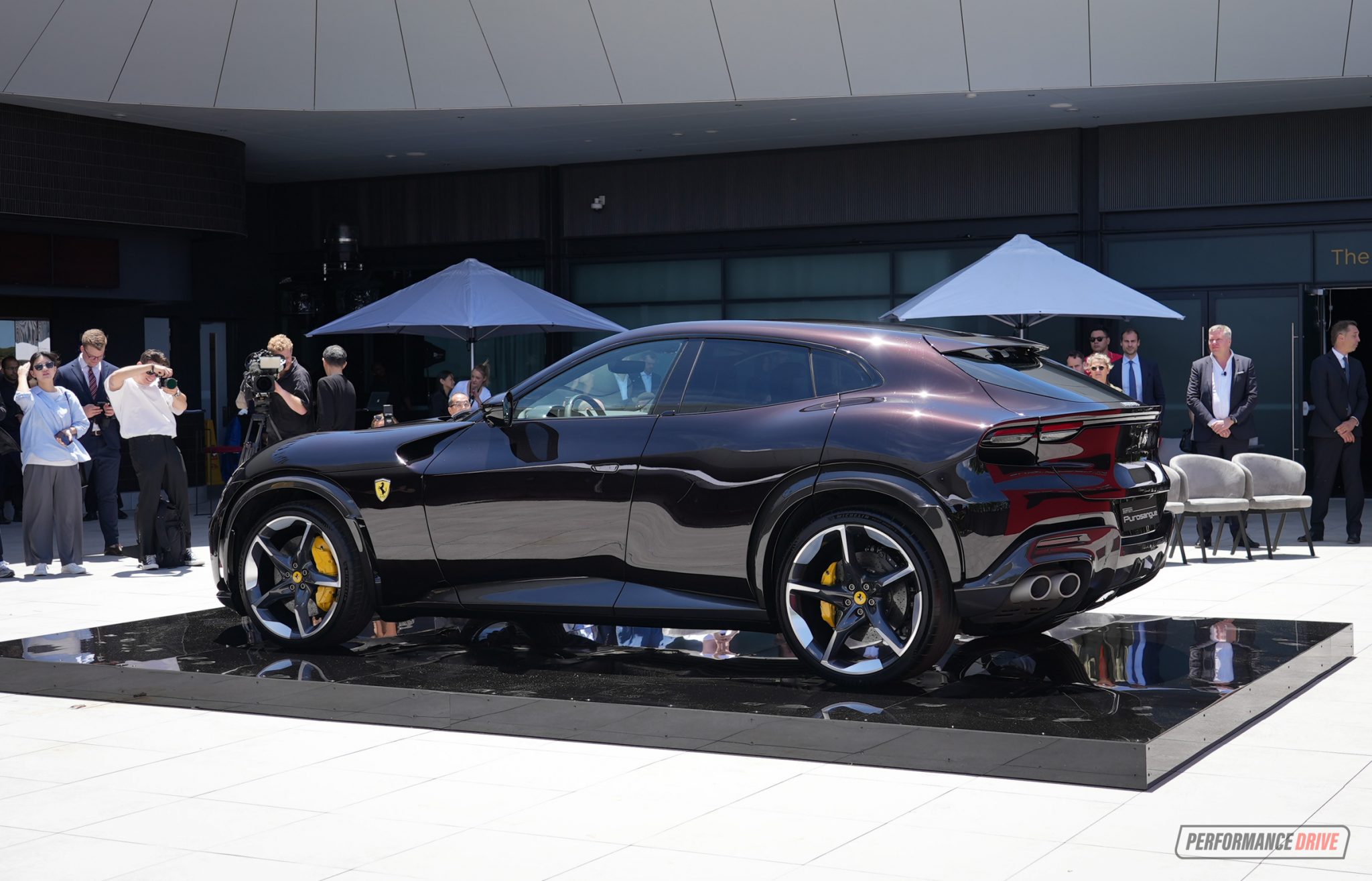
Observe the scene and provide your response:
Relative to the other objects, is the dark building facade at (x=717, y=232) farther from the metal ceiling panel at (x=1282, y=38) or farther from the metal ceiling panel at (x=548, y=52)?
the metal ceiling panel at (x=548, y=52)

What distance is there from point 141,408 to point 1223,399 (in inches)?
361

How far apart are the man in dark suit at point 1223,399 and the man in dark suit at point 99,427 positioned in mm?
9651

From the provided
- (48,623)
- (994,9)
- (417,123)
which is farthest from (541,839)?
(417,123)

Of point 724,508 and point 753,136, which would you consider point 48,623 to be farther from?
point 753,136

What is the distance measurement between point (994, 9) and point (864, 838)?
12.5 meters

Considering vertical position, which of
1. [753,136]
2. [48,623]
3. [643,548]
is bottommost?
[48,623]

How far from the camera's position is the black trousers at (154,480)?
11664 mm

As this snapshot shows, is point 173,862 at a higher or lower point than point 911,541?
lower

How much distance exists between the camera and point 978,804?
456 centimetres

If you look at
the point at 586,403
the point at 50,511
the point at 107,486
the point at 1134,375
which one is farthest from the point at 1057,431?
the point at 107,486

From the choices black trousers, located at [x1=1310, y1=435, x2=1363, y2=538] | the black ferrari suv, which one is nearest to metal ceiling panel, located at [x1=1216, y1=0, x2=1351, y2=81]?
black trousers, located at [x1=1310, y1=435, x2=1363, y2=538]

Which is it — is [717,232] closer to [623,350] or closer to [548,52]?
[548,52]

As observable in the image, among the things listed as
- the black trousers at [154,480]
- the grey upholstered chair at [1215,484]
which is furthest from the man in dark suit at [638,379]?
the black trousers at [154,480]

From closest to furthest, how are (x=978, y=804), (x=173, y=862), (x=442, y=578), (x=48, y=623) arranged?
(x=173, y=862)
(x=978, y=804)
(x=442, y=578)
(x=48, y=623)
